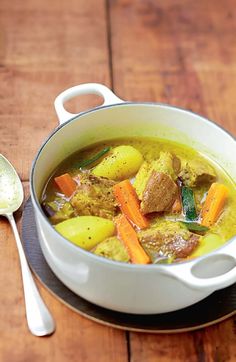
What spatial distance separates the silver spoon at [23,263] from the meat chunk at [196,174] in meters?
0.46

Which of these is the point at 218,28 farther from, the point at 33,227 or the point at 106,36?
the point at 33,227

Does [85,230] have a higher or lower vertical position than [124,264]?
lower

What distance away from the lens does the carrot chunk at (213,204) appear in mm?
→ 1599

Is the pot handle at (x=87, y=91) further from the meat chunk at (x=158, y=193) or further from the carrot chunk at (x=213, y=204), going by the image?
the carrot chunk at (x=213, y=204)

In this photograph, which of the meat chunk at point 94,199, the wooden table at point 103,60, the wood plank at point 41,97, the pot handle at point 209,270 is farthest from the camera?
the wooden table at point 103,60

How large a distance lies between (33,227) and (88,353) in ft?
1.26

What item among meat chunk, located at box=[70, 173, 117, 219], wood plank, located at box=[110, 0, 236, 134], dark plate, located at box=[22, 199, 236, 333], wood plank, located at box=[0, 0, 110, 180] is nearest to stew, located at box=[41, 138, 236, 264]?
meat chunk, located at box=[70, 173, 117, 219]

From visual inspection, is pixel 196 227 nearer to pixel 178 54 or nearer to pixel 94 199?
pixel 94 199

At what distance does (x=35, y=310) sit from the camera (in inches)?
55.2

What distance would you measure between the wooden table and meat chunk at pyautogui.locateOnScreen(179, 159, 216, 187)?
354 mm

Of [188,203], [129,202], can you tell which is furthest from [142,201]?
[188,203]

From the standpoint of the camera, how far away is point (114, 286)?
4.25 feet

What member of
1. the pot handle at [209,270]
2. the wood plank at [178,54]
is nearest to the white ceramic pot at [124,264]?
the pot handle at [209,270]

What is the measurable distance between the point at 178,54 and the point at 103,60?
0.30 meters
